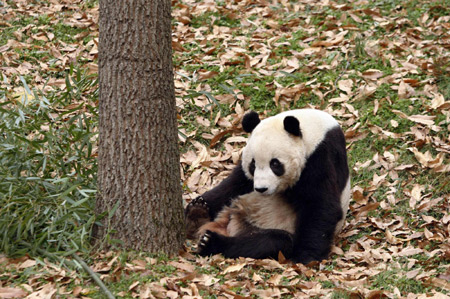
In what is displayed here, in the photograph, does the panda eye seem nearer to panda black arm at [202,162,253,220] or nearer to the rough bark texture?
panda black arm at [202,162,253,220]

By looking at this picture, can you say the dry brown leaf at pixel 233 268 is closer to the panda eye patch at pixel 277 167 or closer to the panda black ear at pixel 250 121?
the panda eye patch at pixel 277 167

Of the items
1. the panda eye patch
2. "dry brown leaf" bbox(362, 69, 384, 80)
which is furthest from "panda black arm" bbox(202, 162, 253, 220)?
"dry brown leaf" bbox(362, 69, 384, 80)

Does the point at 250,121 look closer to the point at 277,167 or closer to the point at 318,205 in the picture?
the point at 277,167

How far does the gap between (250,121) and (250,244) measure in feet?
3.44

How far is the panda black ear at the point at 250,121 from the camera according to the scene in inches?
195

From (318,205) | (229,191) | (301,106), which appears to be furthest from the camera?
(301,106)

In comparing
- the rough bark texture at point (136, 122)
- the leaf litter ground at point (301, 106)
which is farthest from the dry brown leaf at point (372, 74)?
the rough bark texture at point (136, 122)

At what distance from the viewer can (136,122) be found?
159 inches

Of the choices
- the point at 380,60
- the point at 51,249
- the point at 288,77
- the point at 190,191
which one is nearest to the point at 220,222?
the point at 190,191

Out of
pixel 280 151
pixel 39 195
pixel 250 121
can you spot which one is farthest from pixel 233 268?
pixel 39 195

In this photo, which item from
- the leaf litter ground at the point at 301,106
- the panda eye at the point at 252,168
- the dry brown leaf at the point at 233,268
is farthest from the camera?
the panda eye at the point at 252,168

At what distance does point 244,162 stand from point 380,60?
119 inches

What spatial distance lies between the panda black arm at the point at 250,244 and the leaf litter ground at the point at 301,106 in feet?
0.59

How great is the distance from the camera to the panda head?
4656 mm
